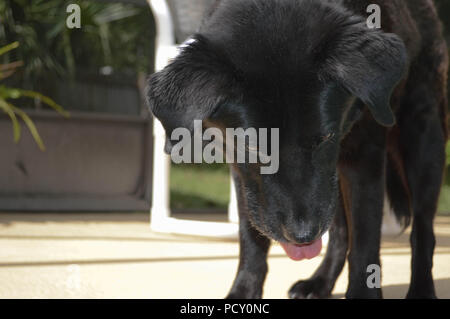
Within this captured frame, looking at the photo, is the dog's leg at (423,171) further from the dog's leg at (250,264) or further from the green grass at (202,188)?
the green grass at (202,188)

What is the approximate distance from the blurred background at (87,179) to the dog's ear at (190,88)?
0.71 metres

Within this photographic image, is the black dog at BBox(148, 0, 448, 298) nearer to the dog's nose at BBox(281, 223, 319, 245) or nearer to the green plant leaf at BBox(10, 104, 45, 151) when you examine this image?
the dog's nose at BBox(281, 223, 319, 245)

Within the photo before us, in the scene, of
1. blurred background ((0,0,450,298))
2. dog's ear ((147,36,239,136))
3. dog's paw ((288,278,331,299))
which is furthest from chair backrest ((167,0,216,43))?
dog's ear ((147,36,239,136))

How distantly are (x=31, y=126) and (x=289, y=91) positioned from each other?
326 cm

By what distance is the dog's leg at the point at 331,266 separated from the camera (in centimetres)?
196

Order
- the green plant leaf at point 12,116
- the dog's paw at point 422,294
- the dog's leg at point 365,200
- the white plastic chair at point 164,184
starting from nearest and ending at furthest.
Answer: the dog's leg at point 365,200
the dog's paw at point 422,294
the white plastic chair at point 164,184
the green plant leaf at point 12,116

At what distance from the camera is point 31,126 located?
167 inches

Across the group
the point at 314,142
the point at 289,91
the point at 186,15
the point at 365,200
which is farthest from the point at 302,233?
the point at 186,15

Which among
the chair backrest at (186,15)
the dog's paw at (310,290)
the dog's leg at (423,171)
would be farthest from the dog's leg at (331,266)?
the chair backrest at (186,15)

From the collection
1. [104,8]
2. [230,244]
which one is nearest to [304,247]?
[230,244]

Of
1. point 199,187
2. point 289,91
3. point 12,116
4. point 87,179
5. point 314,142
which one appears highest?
point 289,91

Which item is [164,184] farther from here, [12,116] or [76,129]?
[76,129]

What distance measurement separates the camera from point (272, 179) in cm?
132
